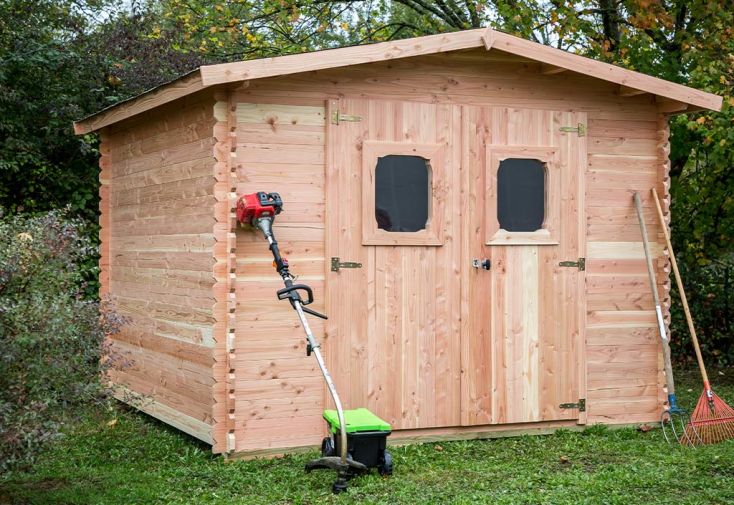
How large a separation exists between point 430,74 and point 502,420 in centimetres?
258

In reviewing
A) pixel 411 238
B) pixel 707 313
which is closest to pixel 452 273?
pixel 411 238

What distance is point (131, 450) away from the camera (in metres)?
7.09

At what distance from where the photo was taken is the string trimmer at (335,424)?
19.2 feet

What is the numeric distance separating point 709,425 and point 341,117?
349 cm

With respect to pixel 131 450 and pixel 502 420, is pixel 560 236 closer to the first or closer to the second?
pixel 502 420

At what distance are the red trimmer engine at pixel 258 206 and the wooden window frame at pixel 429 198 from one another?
0.75m

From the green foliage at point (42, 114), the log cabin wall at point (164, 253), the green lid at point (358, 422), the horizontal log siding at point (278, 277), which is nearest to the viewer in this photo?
the green lid at point (358, 422)

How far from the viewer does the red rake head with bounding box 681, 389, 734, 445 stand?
7242 mm

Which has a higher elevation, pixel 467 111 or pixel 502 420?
pixel 467 111

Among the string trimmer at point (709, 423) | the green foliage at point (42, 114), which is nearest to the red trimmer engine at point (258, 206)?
the string trimmer at point (709, 423)

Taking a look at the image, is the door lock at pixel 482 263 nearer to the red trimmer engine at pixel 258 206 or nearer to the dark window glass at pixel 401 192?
the dark window glass at pixel 401 192

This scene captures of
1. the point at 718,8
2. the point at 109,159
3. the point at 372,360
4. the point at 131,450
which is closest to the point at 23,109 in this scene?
the point at 109,159

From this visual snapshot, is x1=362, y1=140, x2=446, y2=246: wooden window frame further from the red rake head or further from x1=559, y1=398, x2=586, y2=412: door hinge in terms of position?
the red rake head

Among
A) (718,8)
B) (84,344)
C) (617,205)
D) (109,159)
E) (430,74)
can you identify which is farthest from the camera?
(718,8)
